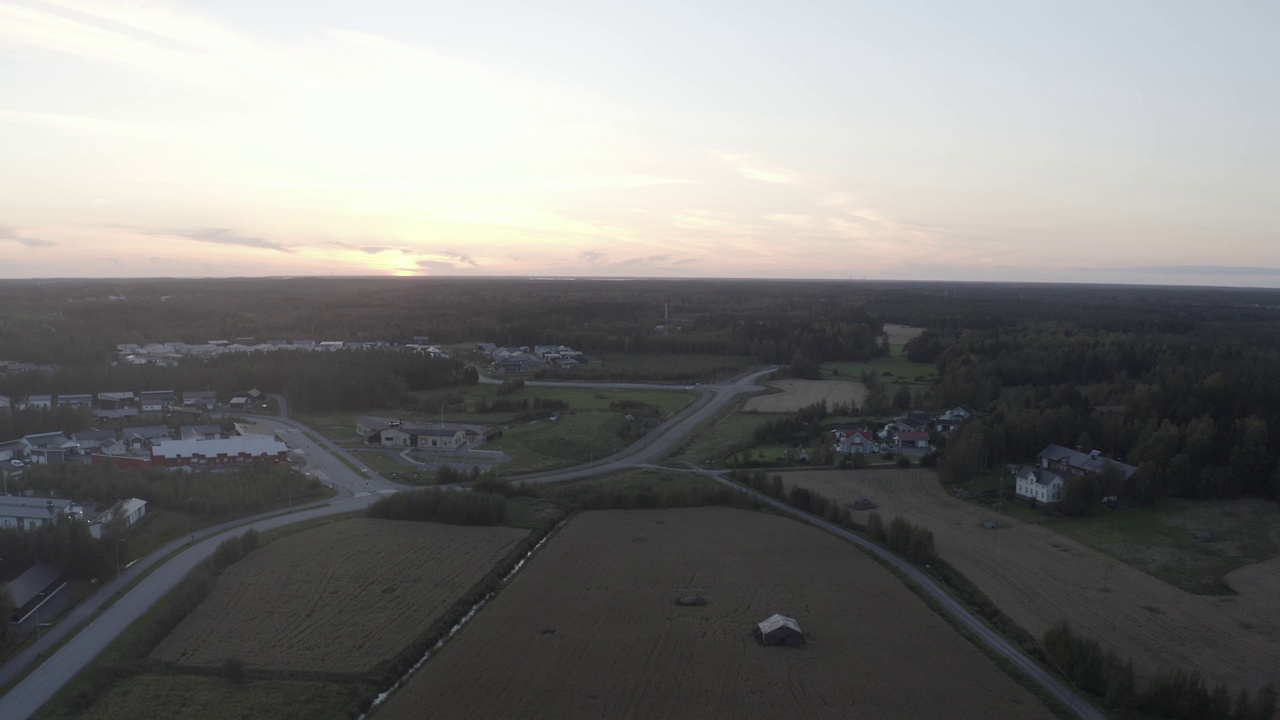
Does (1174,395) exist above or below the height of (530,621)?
above

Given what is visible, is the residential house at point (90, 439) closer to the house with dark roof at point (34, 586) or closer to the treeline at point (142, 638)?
the house with dark roof at point (34, 586)

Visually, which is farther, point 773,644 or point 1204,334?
point 1204,334

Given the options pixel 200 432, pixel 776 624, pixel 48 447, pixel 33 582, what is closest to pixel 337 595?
pixel 33 582

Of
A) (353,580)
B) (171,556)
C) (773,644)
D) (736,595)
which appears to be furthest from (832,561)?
(171,556)

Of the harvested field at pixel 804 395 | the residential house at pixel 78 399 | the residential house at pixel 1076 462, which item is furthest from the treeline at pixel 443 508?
the residential house at pixel 78 399

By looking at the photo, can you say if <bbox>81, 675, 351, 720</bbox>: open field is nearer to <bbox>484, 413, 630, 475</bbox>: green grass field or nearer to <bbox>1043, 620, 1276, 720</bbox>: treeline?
<bbox>1043, 620, 1276, 720</bbox>: treeline

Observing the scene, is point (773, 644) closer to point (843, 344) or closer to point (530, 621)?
point (530, 621)
